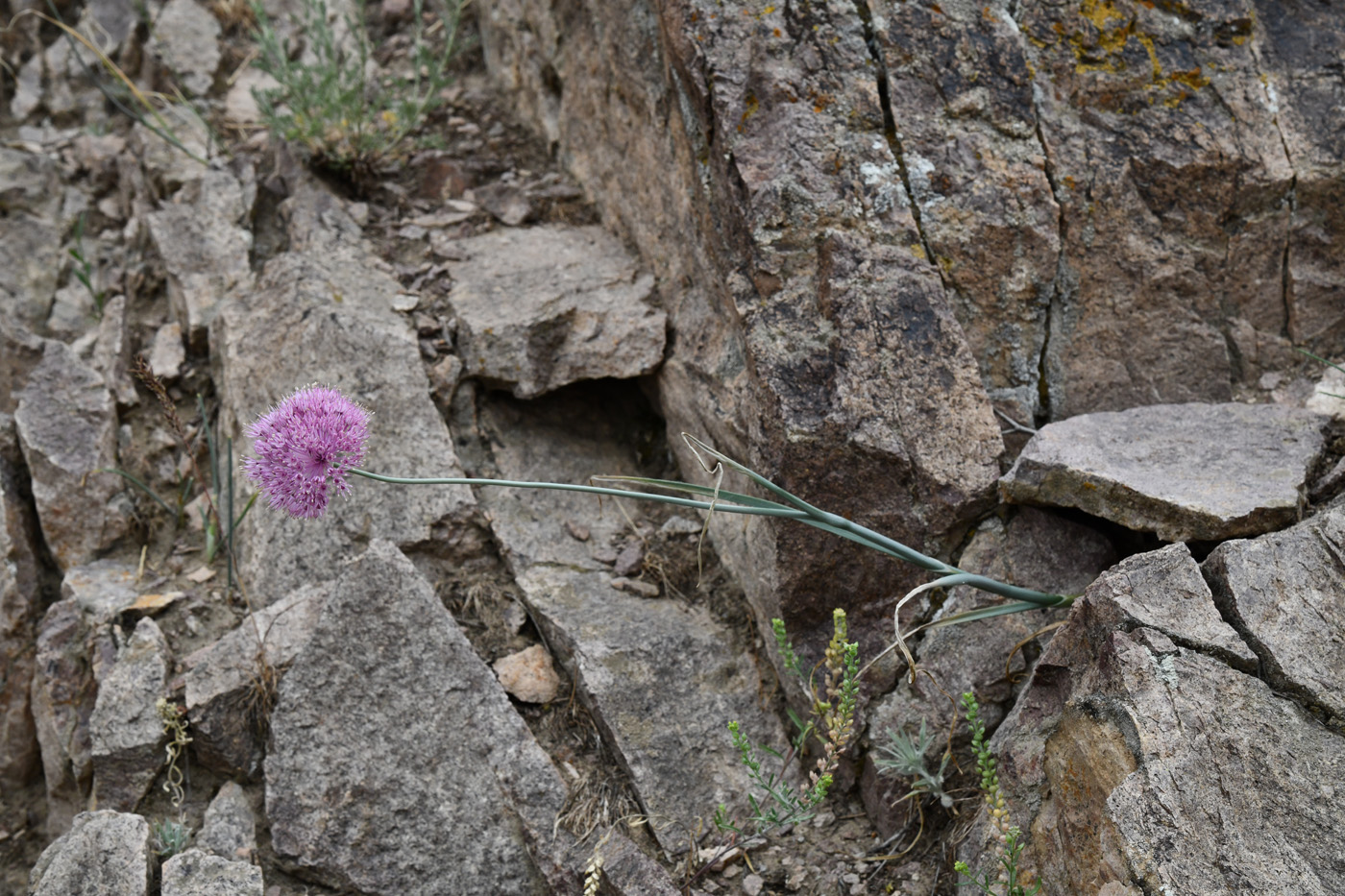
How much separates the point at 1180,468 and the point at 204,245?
3.86m

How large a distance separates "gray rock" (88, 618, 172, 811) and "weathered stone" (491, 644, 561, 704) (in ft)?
3.43

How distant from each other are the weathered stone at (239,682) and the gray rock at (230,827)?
80 mm

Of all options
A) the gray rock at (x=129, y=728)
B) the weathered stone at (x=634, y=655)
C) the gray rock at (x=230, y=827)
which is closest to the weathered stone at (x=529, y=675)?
the weathered stone at (x=634, y=655)

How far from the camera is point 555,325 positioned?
12.1ft

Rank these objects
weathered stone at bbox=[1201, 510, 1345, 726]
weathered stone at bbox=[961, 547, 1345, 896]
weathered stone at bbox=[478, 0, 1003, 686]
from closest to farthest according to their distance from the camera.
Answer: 1. weathered stone at bbox=[961, 547, 1345, 896]
2. weathered stone at bbox=[1201, 510, 1345, 726]
3. weathered stone at bbox=[478, 0, 1003, 686]

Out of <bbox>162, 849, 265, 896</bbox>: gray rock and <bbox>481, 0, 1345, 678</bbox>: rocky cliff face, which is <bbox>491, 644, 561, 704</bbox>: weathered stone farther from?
<bbox>162, 849, 265, 896</bbox>: gray rock

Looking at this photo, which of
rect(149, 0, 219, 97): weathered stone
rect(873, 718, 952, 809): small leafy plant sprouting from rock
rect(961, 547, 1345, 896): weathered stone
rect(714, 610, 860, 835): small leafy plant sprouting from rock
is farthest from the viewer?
rect(149, 0, 219, 97): weathered stone

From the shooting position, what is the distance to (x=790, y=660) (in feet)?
8.88

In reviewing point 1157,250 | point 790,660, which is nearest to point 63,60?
point 790,660

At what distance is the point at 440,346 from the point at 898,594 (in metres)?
1.96

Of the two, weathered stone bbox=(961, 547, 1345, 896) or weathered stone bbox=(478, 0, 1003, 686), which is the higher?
weathered stone bbox=(478, 0, 1003, 686)

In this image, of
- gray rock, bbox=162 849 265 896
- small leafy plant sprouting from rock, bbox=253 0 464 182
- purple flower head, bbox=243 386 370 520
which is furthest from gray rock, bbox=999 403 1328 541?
small leafy plant sprouting from rock, bbox=253 0 464 182

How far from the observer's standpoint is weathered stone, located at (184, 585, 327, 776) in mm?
2938

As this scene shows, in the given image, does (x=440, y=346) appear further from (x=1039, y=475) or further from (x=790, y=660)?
(x=1039, y=475)
